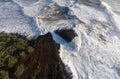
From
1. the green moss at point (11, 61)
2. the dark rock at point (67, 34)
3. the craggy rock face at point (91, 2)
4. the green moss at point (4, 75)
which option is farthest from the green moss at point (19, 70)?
the craggy rock face at point (91, 2)

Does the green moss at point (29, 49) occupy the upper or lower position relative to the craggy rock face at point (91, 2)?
upper

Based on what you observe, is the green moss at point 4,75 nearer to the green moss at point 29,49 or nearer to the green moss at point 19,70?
the green moss at point 19,70

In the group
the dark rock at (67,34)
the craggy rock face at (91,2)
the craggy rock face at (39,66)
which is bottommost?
the craggy rock face at (91,2)

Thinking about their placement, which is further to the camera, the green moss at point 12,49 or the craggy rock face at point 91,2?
the craggy rock face at point 91,2

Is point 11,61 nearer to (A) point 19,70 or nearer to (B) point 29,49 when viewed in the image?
(A) point 19,70

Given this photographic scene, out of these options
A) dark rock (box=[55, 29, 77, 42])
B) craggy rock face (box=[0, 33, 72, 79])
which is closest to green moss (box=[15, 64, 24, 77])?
craggy rock face (box=[0, 33, 72, 79])

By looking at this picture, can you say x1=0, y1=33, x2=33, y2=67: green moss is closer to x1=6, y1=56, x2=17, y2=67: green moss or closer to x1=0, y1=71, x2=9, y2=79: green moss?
x1=6, y1=56, x2=17, y2=67: green moss
